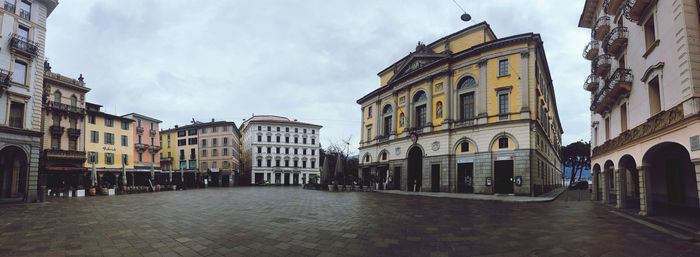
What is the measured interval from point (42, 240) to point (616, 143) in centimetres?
2174

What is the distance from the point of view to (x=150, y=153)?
4984 centimetres

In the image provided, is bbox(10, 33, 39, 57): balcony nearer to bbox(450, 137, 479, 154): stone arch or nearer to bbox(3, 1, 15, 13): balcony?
bbox(3, 1, 15, 13): balcony

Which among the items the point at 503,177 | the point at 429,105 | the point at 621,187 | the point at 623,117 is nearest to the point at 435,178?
the point at 503,177

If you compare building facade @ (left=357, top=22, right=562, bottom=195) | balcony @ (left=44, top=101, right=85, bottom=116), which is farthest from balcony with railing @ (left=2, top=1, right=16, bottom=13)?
building facade @ (left=357, top=22, right=562, bottom=195)

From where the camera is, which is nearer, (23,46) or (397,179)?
(23,46)

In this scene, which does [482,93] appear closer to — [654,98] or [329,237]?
Answer: [654,98]

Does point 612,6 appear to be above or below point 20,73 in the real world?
above

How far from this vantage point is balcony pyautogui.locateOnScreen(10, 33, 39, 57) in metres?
18.5

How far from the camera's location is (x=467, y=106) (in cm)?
2805

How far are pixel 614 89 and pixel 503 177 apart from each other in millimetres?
11164

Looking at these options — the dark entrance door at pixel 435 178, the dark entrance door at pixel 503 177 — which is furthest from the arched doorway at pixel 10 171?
the dark entrance door at pixel 503 177

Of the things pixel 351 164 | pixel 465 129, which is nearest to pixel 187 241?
pixel 465 129

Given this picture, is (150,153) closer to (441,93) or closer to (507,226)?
(441,93)

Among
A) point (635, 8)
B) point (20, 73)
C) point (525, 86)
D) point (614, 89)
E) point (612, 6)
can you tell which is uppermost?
point (612, 6)
